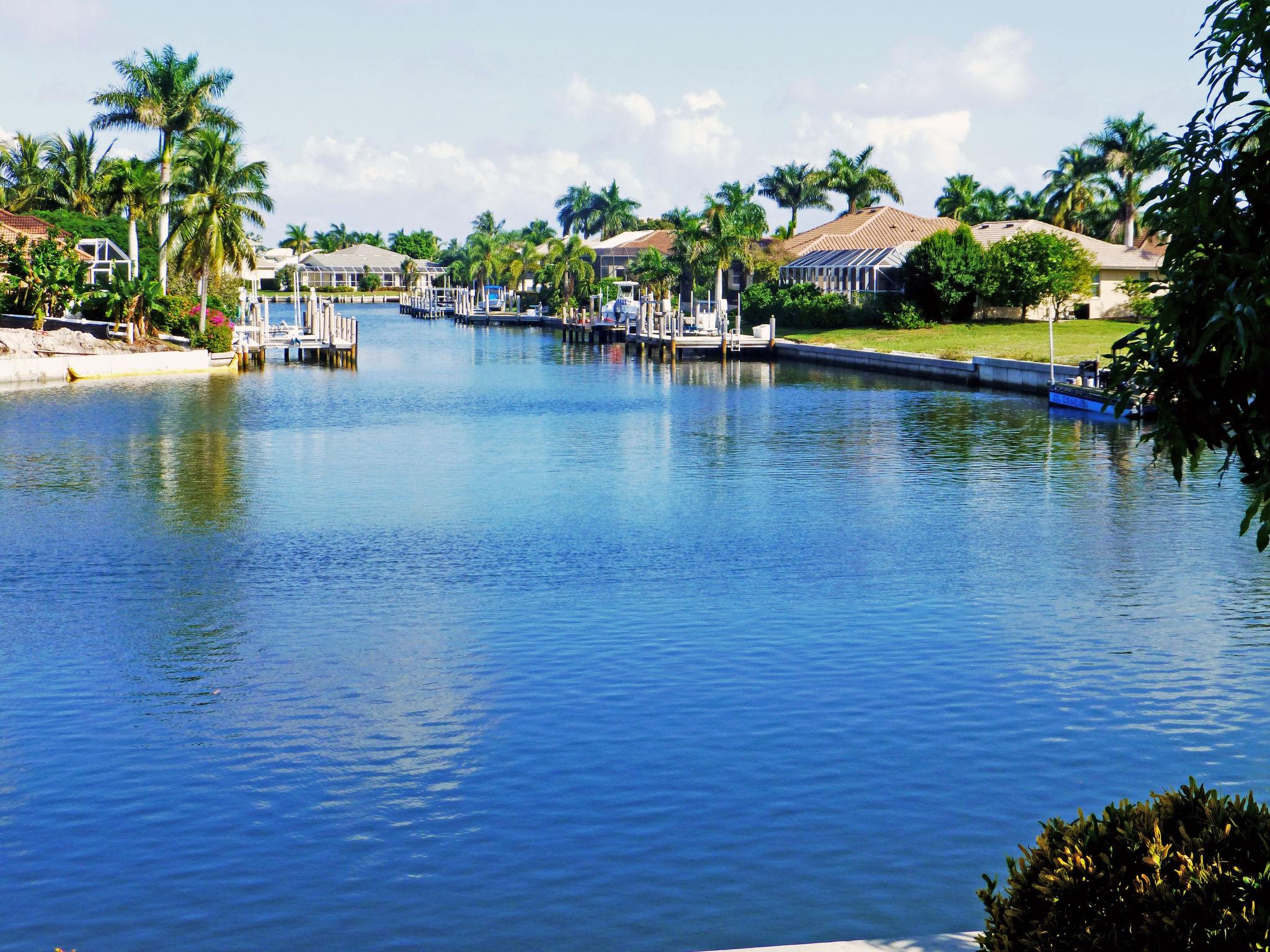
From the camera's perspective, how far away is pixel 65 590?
21.5m

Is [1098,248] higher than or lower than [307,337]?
higher

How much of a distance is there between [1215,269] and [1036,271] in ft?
245

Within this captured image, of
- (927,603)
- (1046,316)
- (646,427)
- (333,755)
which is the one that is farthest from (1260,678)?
(1046,316)

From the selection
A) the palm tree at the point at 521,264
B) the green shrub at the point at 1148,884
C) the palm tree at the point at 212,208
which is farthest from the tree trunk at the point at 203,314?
the palm tree at the point at 521,264

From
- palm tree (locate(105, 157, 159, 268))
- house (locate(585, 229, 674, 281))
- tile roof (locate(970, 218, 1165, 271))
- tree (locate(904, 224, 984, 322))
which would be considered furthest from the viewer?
house (locate(585, 229, 674, 281))

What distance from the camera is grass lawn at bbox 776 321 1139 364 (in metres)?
64.0

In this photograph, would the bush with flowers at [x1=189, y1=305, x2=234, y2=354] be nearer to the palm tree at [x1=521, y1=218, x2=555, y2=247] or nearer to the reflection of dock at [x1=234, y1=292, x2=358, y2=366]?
the reflection of dock at [x1=234, y1=292, x2=358, y2=366]

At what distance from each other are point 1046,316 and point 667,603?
66999mm

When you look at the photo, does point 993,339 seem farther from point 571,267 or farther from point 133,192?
point 571,267

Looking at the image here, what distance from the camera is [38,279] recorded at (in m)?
65.6

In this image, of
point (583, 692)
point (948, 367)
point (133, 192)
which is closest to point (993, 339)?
point (948, 367)

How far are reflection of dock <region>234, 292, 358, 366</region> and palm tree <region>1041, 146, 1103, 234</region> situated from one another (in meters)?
53.6

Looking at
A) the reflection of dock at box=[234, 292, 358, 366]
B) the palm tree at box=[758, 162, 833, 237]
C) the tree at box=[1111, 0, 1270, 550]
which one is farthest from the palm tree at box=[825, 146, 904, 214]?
the tree at box=[1111, 0, 1270, 550]

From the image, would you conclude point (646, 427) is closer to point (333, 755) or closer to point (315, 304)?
point (333, 755)
